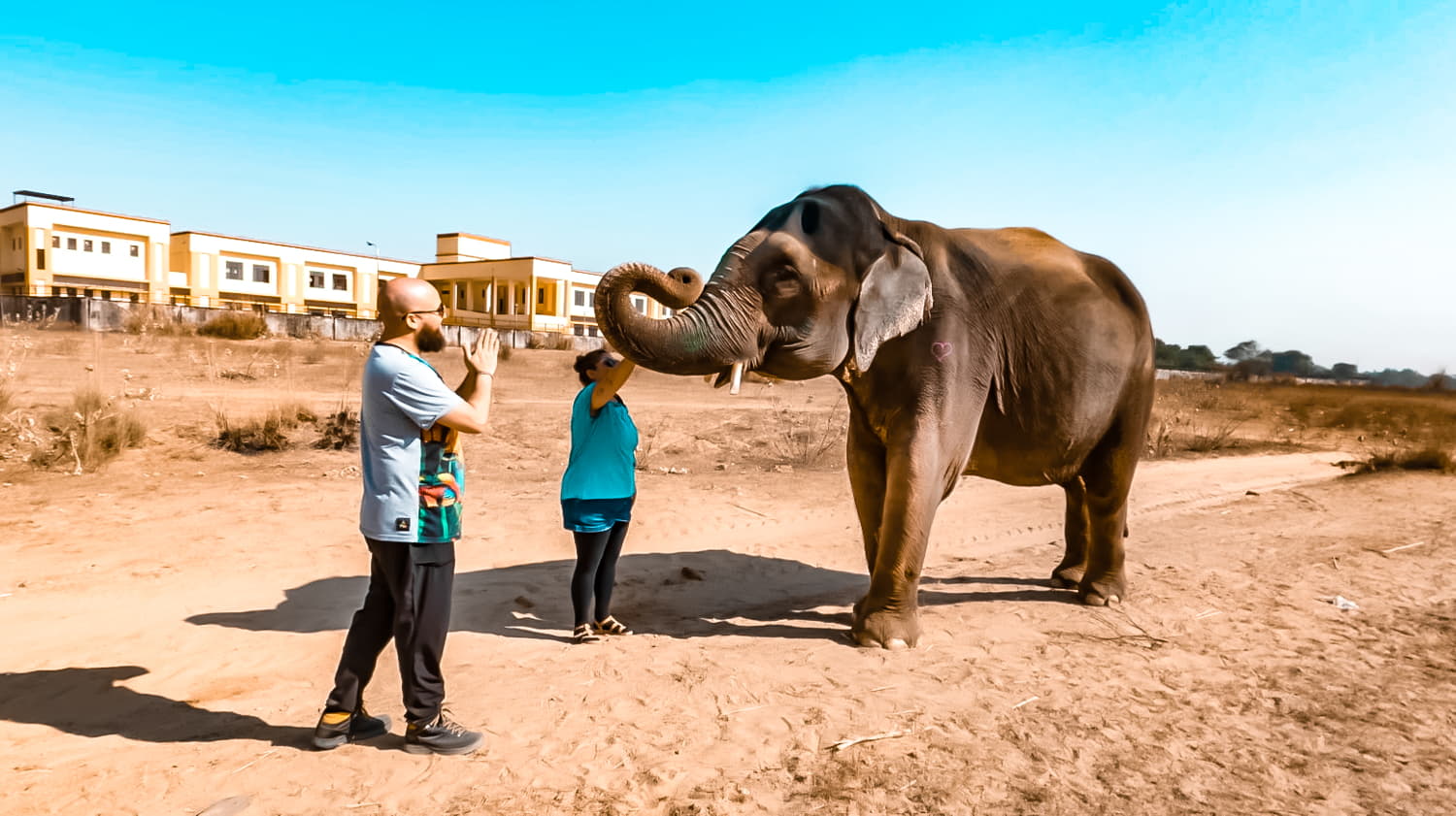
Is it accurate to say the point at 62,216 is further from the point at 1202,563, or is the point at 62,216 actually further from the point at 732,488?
the point at 1202,563

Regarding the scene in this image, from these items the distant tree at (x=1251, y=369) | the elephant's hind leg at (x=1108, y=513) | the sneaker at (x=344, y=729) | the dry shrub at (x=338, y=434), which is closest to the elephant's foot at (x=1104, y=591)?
the elephant's hind leg at (x=1108, y=513)

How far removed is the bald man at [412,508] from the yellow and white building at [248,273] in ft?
117

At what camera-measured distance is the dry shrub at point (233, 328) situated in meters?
25.8

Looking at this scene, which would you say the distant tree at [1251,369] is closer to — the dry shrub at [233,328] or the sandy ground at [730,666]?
the sandy ground at [730,666]

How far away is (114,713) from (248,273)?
52.1 m

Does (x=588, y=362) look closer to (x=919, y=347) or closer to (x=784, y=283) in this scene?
(x=784, y=283)

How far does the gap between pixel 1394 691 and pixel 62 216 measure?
55.0 metres

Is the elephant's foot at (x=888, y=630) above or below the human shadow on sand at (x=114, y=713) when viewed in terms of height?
above

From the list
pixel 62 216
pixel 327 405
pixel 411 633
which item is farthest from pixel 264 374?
pixel 62 216

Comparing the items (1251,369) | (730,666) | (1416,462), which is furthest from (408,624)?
(1251,369)

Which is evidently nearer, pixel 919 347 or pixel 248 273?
pixel 919 347

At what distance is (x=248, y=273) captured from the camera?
49156 millimetres

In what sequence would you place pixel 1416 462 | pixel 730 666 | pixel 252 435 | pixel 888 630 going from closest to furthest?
pixel 730 666 < pixel 888 630 < pixel 252 435 < pixel 1416 462

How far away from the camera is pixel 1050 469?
19.5 feet
